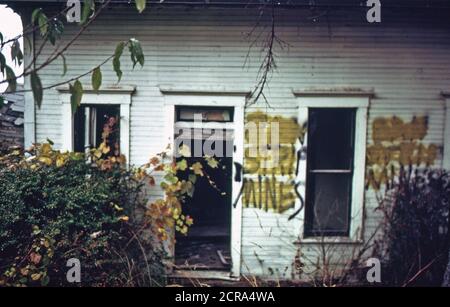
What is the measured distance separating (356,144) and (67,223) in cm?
426

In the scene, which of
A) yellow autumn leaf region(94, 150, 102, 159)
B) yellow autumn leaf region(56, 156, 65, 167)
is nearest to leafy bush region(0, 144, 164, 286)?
yellow autumn leaf region(56, 156, 65, 167)

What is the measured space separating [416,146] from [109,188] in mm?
4676

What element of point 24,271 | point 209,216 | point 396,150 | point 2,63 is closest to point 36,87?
point 2,63

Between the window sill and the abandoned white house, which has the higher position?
the abandoned white house

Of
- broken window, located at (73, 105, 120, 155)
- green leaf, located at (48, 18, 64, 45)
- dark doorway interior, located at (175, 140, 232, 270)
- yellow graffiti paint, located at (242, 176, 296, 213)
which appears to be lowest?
dark doorway interior, located at (175, 140, 232, 270)

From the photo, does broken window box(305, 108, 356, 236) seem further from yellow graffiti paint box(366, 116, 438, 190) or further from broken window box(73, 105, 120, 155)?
broken window box(73, 105, 120, 155)

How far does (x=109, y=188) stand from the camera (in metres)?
4.46

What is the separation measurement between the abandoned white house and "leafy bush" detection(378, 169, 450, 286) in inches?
10.2

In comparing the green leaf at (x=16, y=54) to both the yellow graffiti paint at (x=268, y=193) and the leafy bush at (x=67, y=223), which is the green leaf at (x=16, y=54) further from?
the yellow graffiti paint at (x=268, y=193)

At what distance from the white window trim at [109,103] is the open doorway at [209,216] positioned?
0.81m

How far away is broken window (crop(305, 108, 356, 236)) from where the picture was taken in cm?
512

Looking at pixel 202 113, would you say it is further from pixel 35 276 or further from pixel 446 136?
pixel 446 136

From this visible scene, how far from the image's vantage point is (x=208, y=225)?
6957 mm
